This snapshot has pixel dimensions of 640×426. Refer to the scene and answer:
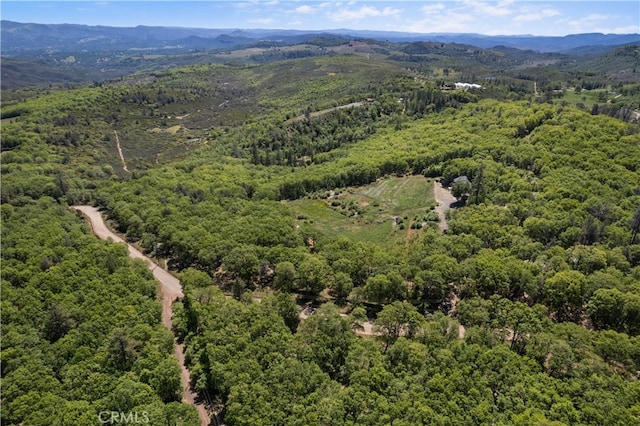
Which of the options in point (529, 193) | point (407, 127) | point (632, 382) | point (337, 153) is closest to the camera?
point (632, 382)

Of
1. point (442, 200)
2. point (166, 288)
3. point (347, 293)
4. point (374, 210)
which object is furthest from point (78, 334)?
point (442, 200)

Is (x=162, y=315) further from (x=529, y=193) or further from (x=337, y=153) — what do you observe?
(x=337, y=153)

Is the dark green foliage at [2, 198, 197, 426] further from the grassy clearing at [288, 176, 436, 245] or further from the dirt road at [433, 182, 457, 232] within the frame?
the dirt road at [433, 182, 457, 232]

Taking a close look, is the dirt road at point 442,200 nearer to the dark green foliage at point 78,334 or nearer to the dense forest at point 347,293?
the dense forest at point 347,293

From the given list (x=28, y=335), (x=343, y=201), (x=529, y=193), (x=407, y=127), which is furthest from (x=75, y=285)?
(x=407, y=127)

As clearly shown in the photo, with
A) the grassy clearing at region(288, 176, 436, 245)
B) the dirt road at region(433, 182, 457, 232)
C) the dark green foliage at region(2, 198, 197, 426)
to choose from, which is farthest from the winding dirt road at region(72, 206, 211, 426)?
the dirt road at region(433, 182, 457, 232)

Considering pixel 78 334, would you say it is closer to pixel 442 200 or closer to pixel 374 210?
pixel 374 210
